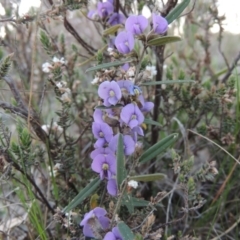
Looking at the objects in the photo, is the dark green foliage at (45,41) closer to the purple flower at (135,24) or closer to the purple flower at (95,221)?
the purple flower at (135,24)

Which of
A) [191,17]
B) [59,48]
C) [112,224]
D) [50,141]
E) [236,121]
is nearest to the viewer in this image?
[112,224]

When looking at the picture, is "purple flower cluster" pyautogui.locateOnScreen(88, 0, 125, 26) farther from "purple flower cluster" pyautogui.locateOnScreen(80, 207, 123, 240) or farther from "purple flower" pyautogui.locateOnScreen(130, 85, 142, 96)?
"purple flower cluster" pyautogui.locateOnScreen(80, 207, 123, 240)

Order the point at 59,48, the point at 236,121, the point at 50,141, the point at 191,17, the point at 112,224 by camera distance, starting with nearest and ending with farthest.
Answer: the point at 112,224
the point at 50,141
the point at 236,121
the point at 59,48
the point at 191,17

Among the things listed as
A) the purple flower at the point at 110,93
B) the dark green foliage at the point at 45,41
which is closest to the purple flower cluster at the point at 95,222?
the purple flower at the point at 110,93

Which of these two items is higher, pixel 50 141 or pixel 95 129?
pixel 95 129

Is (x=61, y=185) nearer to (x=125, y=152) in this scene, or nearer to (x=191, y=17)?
(x=125, y=152)

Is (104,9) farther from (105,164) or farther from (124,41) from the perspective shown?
(105,164)

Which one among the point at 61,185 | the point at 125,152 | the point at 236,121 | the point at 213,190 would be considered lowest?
the point at 213,190

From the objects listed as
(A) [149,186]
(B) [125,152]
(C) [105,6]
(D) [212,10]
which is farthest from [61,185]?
(D) [212,10]
